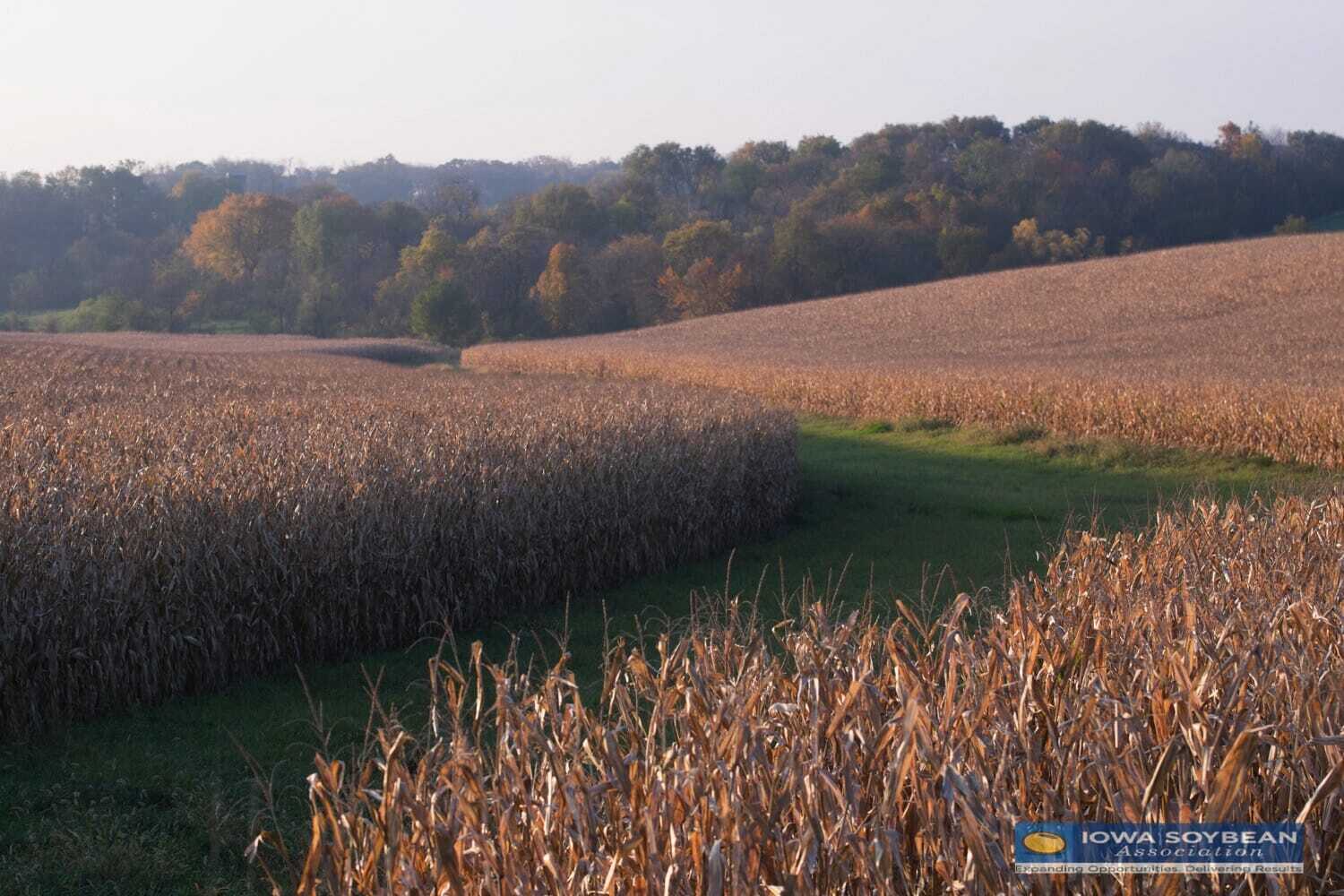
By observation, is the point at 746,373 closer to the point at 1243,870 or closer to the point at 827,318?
the point at 827,318

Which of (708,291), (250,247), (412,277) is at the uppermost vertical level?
(250,247)

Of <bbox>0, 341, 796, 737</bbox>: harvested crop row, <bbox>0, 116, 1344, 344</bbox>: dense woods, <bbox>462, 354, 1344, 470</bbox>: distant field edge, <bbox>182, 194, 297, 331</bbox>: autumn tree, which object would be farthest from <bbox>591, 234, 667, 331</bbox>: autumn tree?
<bbox>0, 341, 796, 737</bbox>: harvested crop row

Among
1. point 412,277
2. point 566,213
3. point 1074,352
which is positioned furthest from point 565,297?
point 1074,352

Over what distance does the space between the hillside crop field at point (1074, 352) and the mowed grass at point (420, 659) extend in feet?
2.73

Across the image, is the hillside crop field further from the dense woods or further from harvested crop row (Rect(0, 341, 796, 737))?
the dense woods

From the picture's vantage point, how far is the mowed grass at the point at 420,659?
16.5 feet

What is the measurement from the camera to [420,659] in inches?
326

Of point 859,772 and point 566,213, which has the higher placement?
point 566,213

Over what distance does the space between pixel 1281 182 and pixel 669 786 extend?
261ft

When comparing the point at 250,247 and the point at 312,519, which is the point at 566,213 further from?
the point at 312,519

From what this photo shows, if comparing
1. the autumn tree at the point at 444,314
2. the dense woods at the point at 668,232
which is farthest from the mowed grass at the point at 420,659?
the dense woods at the point at 668,232

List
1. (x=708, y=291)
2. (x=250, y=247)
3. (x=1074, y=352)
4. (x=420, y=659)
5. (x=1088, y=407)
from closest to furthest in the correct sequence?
(x=420, y=659) < (x=1088, y=407) < (x=1074, y=352) < (x=708, y=291) < (x=250, y=247)

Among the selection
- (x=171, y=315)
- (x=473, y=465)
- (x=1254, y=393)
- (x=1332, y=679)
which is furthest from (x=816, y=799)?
(x=171, y=315)

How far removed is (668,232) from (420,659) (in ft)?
215
